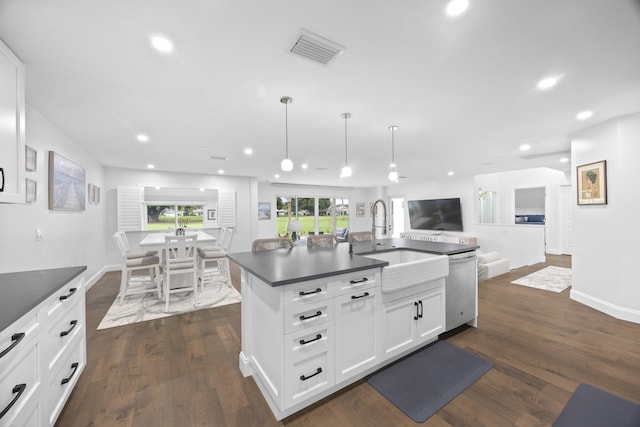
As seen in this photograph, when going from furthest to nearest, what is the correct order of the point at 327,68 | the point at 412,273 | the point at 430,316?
the point at 430,316, the point at 412,273, the point at 327,68

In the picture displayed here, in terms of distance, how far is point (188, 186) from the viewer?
6.70m

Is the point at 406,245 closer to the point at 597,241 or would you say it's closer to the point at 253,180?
the point at 597,241

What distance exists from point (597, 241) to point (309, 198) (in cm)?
Answer: 757

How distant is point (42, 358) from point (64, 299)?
0.38 metres

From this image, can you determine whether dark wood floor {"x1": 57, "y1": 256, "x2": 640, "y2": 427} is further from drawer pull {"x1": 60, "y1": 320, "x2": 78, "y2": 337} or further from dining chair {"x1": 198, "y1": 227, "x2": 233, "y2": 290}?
dining chair {"x1": 198, "y1": 227, "x2": 233, "y2": 290}

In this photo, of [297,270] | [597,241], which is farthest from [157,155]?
[597,241]

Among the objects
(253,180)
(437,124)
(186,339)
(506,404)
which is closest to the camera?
(506,404)

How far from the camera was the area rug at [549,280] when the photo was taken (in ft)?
14.3

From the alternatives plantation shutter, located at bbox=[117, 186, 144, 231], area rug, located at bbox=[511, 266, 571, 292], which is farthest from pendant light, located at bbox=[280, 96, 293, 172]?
area rug, located at bbox=[511, 266, 571, 292]

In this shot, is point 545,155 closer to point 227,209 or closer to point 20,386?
point 20,386

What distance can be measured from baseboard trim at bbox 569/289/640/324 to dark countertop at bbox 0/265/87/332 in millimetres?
5295

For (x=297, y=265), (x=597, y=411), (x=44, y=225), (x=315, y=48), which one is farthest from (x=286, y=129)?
(x=597, y=411)

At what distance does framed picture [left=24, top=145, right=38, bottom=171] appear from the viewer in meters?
2.54

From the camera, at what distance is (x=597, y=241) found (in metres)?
3.30
